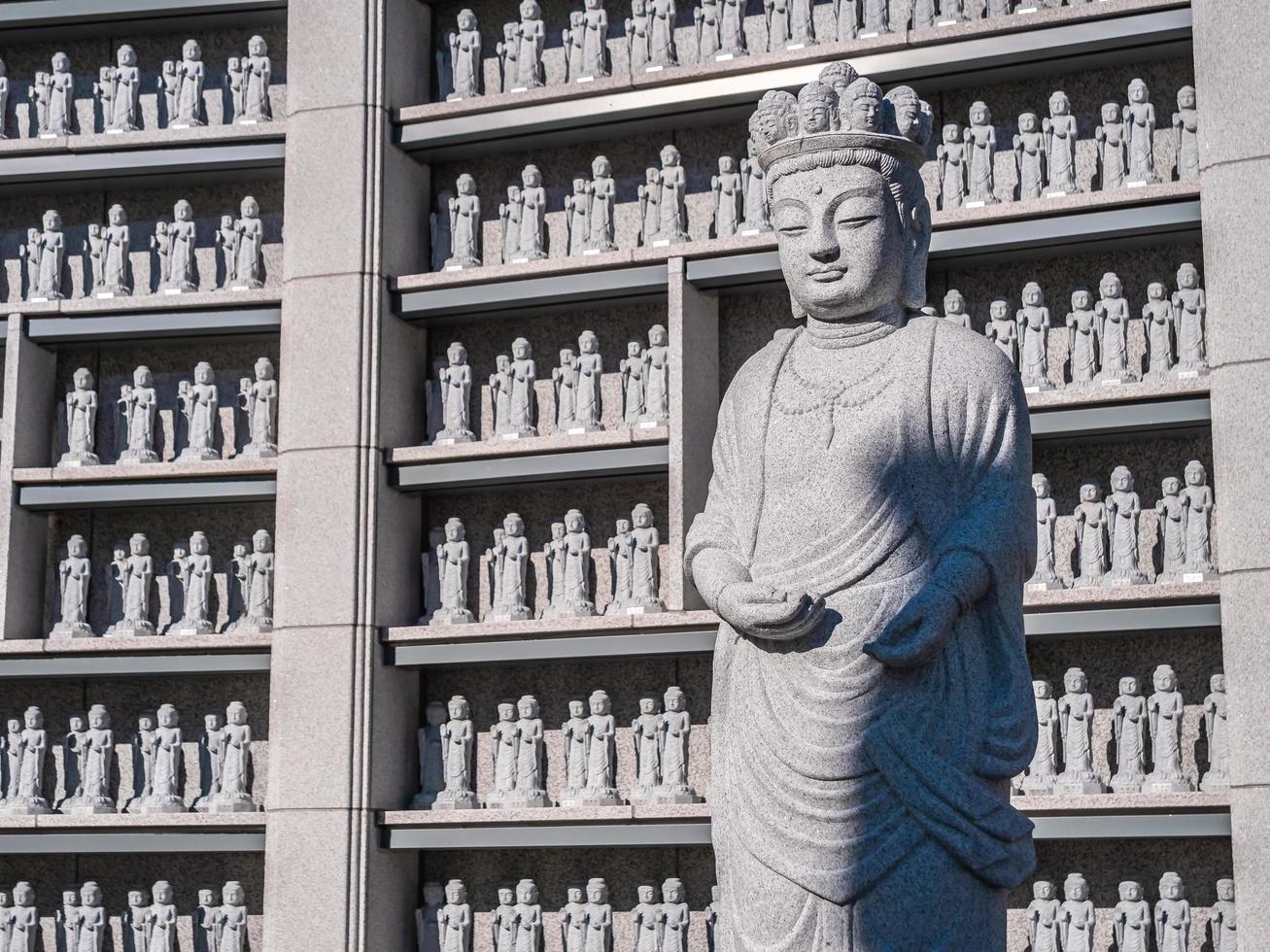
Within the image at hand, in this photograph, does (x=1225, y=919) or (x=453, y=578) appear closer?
(x=1225, y=919)

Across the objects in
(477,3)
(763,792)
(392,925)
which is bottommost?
(392,925)

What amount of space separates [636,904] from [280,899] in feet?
5.82

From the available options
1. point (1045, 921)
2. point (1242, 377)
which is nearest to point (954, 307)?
point (1242, 377)

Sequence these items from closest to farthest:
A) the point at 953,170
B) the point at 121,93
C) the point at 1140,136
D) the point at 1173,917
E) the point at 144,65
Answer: the point at 1173,917
the point at 1140,136
the point at 953,170
the point at 121,93
the point at 144,65

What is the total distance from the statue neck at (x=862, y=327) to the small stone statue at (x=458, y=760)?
518 cm

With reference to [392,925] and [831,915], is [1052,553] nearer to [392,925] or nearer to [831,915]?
[392,925]

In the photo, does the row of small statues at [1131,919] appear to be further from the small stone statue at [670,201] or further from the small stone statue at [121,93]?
the small stone statue at [121,93]

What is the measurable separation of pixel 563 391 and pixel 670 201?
1137mm

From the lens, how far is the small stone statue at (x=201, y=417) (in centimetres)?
1020

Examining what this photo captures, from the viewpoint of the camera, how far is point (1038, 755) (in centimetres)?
865

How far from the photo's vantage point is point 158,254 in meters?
10.8

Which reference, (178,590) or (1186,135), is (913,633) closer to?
(1186,135)

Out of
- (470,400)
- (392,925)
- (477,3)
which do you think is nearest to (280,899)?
(392,925)

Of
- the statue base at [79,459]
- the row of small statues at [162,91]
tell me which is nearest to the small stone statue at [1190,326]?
the row of small statues at [162,91]
